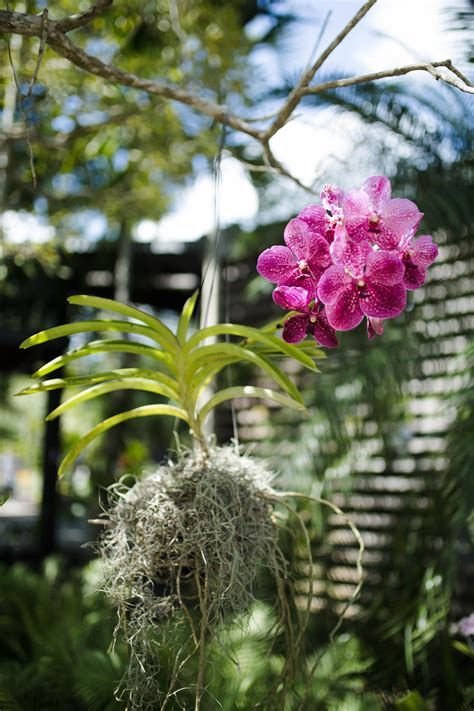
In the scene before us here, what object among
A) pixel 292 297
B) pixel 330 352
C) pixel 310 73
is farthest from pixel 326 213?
pixel 330 352

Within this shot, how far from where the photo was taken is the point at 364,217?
0.82 metres

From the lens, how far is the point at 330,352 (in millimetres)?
2850

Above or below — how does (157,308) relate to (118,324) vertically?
above

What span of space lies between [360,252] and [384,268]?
0.04m

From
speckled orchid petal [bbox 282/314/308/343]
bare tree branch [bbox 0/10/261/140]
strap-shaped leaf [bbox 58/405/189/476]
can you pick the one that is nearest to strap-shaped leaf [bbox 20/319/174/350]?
strap-shaped leaf [bbox 58/405/189/476]

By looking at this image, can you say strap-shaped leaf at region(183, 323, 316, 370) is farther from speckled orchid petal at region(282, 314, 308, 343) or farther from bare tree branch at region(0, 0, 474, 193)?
bare tree branch at region(0, 0, 474, 193)

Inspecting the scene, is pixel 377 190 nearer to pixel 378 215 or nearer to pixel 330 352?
pixel 378 215

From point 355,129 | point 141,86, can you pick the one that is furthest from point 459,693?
point 355,129

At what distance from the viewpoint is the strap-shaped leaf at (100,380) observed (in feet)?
3.24

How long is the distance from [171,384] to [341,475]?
1939 millimetres

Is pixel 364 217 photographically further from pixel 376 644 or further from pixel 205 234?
pixel 205 234

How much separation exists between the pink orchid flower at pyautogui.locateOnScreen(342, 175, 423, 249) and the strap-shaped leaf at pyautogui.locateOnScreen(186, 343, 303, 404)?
261mm

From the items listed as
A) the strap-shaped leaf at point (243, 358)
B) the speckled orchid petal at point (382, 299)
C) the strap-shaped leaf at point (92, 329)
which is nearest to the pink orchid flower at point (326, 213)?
the speckled orchid petal at point (382, 299)

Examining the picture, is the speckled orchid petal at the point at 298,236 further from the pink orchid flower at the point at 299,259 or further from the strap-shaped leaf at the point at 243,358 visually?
the strap-shaped leaf at the point at 243,358
